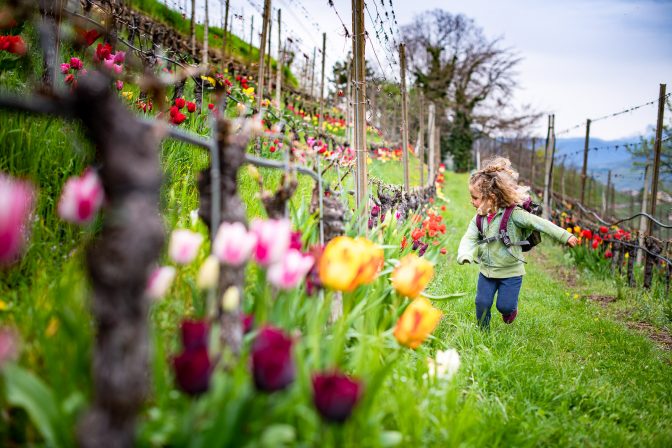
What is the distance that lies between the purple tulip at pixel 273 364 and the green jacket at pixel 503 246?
268 centimetres

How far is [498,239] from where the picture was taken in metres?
3.54

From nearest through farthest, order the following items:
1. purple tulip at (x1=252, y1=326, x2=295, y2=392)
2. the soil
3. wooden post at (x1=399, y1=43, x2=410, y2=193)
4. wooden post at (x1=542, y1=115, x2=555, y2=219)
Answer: purple tulip at (x1=252, y1=326, x2=295, y2=392), the soil, wooden post at (x1=399, y1=43, x2=410, y2=193), wooden post at (x1=542, y1=115, x2=555, y2=219)

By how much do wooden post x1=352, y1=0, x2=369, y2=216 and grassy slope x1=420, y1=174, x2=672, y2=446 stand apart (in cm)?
111

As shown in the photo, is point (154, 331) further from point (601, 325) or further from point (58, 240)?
point (601, 325)

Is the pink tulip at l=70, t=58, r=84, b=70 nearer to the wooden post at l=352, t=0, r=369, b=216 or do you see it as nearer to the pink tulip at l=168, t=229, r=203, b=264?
the wooden post at l=352, t=0, r=369, b=216

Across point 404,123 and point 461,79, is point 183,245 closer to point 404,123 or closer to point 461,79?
point 404,123

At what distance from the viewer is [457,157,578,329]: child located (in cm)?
347

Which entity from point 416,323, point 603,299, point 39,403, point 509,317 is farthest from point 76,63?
point 603,299

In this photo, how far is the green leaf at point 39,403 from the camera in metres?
0.88

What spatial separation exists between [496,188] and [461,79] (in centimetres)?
2924

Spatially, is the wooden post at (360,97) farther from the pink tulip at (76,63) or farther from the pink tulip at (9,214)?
the pink tulip at (9,214)

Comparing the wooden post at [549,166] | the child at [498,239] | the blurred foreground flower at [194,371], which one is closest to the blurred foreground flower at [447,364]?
the blurred foreground flower at [194,371]

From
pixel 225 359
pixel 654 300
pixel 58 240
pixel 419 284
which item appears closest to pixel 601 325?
pixel 654 300

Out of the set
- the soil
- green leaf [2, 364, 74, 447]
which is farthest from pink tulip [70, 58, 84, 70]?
the soil
